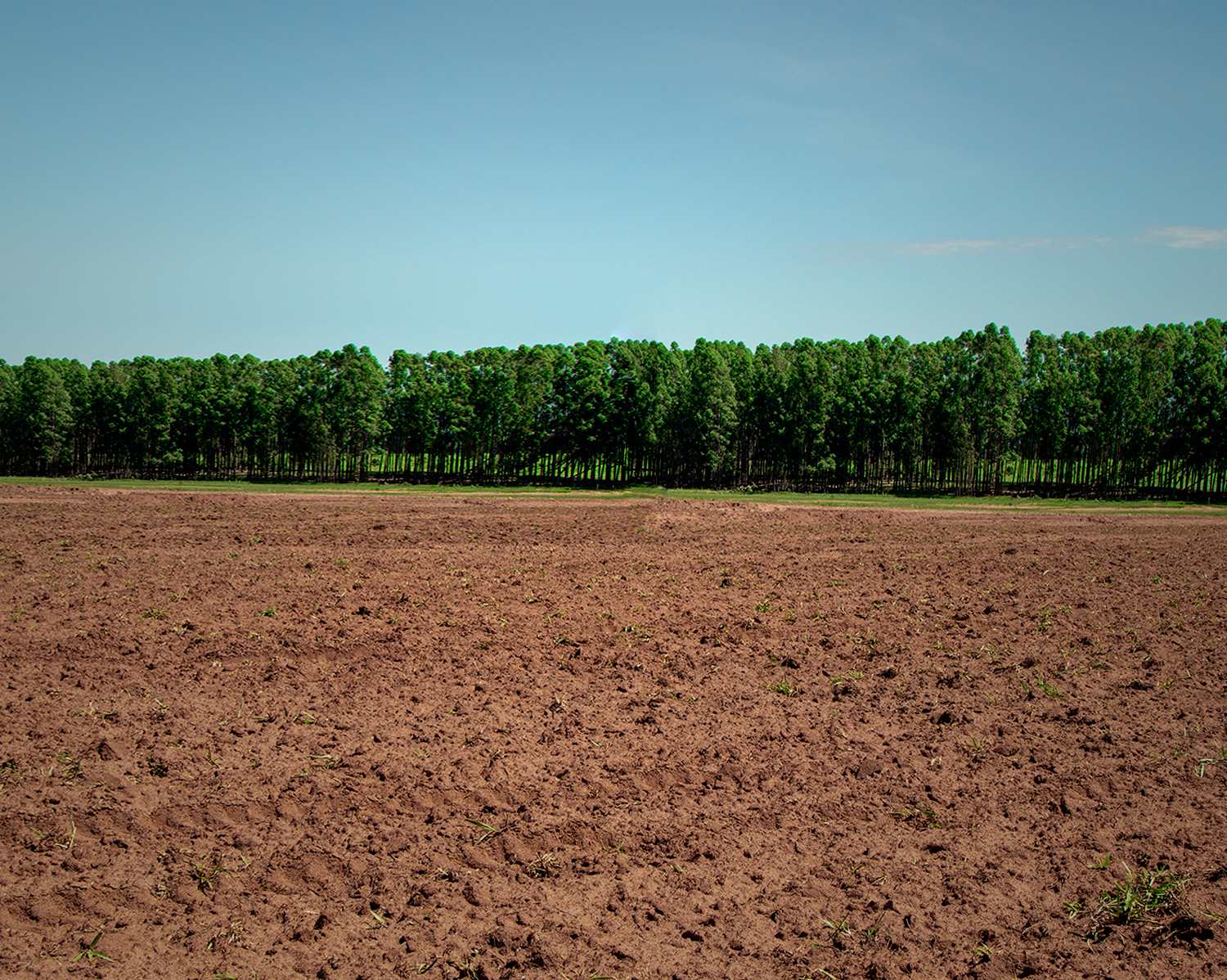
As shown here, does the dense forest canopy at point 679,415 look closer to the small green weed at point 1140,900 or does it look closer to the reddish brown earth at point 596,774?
the reddish brown earth at point 596,774

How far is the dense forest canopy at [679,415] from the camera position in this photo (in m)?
70.6

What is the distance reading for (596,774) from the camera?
10852mm

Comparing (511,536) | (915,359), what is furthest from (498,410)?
(511,536)

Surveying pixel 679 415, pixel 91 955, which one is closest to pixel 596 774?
pixel 91 955

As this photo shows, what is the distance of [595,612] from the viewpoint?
60.8 ft

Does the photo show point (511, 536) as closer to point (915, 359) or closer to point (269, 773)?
point (269, 773)

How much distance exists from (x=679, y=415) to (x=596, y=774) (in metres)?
68.6

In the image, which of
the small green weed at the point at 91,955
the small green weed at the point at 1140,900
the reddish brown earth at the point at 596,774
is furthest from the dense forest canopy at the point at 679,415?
the small green weed at the point at 91,955

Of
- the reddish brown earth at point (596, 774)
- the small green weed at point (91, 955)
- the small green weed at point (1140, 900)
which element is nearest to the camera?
the small green weed at point (91, 955)

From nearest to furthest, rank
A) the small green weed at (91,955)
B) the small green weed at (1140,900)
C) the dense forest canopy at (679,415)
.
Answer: the small green weed at (91,955), the small green weed at (1140,900), the dense forest canopy at (679,415)

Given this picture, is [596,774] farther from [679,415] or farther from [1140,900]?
Result: [679,415]

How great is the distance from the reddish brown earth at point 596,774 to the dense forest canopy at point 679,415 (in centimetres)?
5341

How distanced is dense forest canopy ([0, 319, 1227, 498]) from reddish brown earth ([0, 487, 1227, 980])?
5341 centimetres

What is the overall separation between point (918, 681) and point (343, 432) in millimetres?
76021
